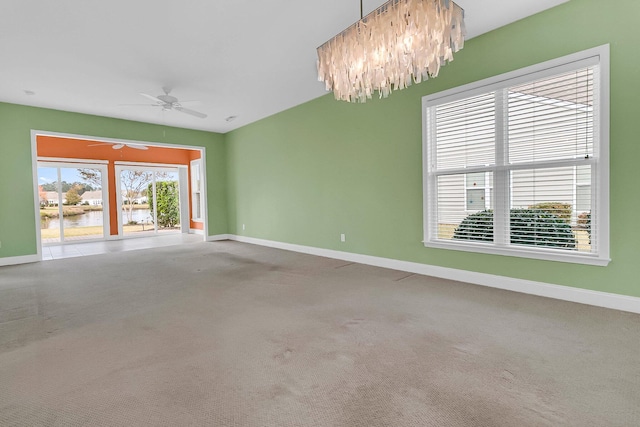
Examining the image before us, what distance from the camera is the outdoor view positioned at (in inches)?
311

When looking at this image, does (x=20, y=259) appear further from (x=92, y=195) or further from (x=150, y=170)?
(x=150, y=170)

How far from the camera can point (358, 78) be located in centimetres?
212

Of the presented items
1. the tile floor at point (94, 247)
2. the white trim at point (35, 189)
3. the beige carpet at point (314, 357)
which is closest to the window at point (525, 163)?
the beige carpet at point (314, 357)

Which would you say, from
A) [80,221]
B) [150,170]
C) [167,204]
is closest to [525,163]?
[150,170]

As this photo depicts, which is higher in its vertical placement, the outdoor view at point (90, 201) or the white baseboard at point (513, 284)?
the outdoor view at point (90, 201)

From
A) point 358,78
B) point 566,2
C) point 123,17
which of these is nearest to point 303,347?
point 358,78

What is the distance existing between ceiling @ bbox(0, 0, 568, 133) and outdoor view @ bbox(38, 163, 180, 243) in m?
3.22

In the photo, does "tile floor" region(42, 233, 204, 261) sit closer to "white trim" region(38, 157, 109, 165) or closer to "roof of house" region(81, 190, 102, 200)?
"roof of house" region(81, 190, 102, 200)

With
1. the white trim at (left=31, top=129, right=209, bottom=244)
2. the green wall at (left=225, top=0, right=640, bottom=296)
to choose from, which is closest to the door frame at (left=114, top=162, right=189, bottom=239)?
the white trim at (left=31, top=129, right=209, bottom=244)

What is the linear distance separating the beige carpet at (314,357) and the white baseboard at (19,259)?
8.24 feet

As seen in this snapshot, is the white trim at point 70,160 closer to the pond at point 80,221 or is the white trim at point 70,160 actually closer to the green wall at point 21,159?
the pond at point 80,221

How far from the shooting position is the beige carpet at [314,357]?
1480 millimetres

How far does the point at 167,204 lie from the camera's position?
400 inches

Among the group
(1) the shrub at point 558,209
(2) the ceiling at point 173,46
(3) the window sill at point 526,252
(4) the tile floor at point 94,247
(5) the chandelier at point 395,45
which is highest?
(2) the ceiling at point 173,46
